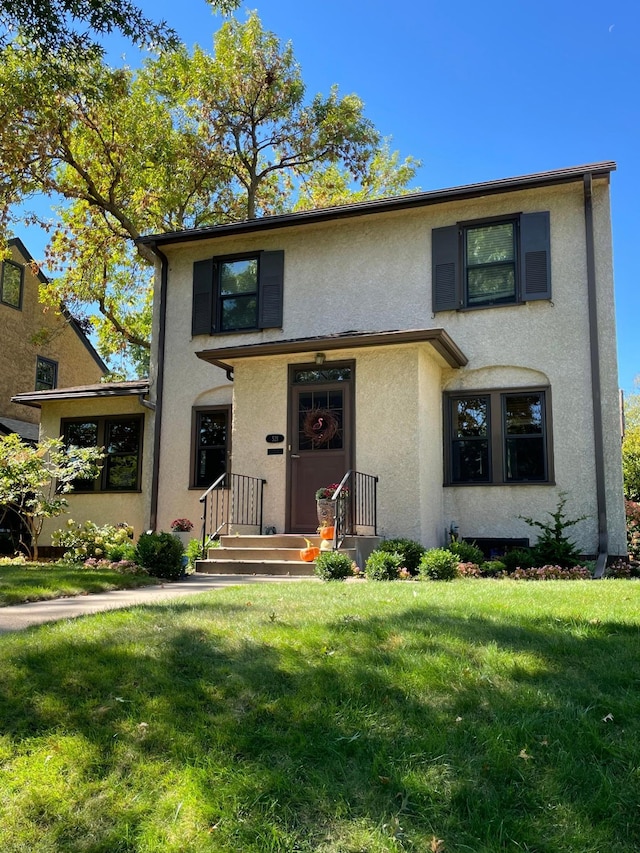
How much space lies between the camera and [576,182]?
11.4 metres

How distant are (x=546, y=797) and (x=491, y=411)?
914 cm

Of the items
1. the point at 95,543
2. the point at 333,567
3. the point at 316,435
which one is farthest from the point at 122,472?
the point at 333,567

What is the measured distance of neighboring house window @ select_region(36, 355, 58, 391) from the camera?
22609 mm

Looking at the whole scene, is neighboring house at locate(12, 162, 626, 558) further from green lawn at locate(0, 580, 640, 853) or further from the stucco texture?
green lawn at locate(0, 580, 640, 853)

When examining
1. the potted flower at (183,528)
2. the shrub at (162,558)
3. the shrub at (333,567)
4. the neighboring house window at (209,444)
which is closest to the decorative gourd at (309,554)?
the shrub at (333,567)

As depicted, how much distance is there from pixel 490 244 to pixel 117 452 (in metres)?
8.32

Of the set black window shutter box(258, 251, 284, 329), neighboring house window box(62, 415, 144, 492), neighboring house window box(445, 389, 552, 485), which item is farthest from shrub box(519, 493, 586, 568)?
neighboring house window box(62, 415, 144, 492)

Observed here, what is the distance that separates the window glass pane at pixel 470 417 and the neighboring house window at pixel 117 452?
21.0 ft

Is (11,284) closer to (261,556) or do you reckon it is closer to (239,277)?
(239,277)

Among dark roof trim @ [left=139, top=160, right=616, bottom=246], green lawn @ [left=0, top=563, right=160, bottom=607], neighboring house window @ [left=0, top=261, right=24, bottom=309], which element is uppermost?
neighboring house window @ [left=0, top=261, right=24, bottom=309]

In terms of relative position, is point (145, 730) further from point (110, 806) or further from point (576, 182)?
point (576, 182)

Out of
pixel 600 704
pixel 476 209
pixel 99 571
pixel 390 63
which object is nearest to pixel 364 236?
pixel 476 209

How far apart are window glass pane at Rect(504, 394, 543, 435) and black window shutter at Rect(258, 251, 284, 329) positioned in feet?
14.5

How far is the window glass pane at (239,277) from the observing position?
13.8 meters
